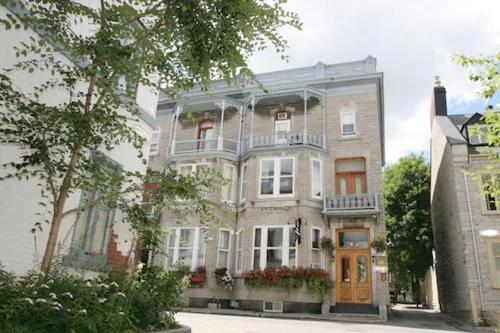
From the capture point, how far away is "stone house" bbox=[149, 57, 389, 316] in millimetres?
18859

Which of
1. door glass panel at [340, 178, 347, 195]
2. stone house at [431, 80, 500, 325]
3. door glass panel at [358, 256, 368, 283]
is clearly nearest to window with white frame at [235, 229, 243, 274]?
door glass panel at [340, 178, 347, 195]

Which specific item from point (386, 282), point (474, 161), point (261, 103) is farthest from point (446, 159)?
point (261, 103)

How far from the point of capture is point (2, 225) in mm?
5719

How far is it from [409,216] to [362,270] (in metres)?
11.8

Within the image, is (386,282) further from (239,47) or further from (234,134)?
(239,47)

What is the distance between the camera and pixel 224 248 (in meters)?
20.8

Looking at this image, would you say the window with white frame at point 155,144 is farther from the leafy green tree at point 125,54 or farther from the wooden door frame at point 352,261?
the leafy green tree at point 125,54

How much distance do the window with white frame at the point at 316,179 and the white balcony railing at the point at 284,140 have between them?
1014 millimetres

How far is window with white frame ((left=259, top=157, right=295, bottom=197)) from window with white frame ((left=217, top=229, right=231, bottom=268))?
9.37ft

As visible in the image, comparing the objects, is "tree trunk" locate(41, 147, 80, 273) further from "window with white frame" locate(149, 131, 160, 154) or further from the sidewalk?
"window with white frame" locate(149, 131, 160, 154)

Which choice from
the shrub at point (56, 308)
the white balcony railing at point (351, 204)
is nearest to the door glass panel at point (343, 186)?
the white balcony railing at point (351, 204)

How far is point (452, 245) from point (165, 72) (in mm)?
19938

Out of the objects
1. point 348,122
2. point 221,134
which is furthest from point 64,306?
point 348,122

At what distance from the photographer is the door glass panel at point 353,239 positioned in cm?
1934
